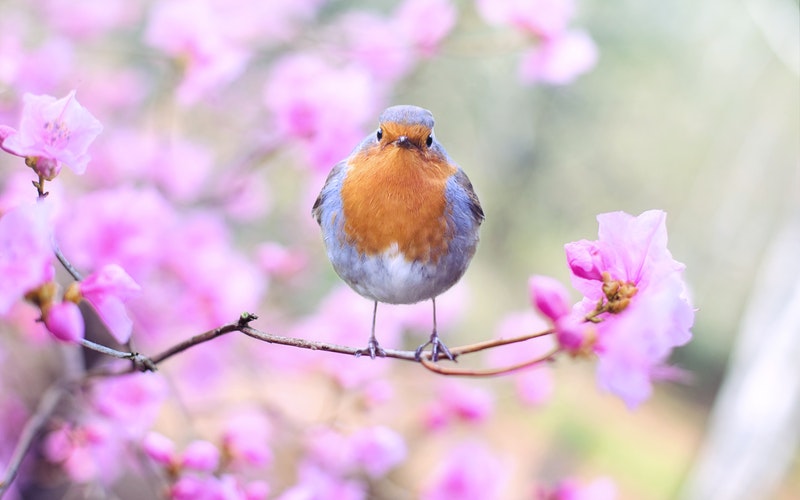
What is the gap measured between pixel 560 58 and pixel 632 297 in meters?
0.72

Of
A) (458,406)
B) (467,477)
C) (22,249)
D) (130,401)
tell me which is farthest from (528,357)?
(22,249)

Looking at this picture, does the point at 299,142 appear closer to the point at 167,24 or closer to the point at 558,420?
the point at 167,24

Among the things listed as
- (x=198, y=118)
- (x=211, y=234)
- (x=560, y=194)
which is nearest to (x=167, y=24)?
(x=211, y=234)

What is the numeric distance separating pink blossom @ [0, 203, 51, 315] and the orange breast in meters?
0.22

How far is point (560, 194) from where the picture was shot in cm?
471

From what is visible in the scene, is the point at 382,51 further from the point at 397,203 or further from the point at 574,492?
the point at 397,203

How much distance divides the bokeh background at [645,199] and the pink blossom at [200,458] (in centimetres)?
195

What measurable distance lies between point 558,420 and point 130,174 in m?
3.72

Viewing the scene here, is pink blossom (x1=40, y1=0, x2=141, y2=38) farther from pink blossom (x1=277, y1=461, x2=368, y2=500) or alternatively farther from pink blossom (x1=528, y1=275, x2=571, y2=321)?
pink blossom (x1=528, y1=275, x2=571, y2=321)

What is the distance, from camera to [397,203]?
54cm

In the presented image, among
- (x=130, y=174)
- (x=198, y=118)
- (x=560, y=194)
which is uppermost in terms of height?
(x=560, y=194)

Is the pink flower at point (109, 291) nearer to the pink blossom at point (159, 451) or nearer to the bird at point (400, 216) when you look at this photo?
the bird at point (400, 216)

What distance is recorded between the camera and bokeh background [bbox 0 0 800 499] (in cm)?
323

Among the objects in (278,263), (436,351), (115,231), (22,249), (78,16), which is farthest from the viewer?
(78,16)
